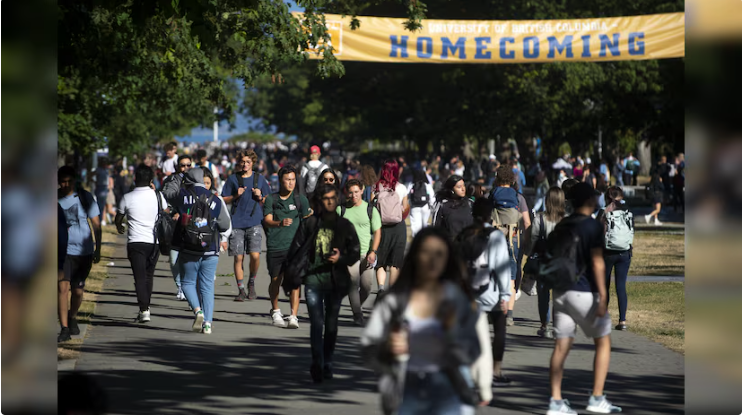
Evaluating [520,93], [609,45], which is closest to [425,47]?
[609,45]

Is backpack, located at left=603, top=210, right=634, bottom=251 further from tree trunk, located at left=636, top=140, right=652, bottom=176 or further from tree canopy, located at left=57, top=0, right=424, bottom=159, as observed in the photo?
tree trunk, located at left=636, top=140, right=652, bottom=176

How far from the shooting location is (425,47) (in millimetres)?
25109

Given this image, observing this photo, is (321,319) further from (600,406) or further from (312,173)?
(312,173)

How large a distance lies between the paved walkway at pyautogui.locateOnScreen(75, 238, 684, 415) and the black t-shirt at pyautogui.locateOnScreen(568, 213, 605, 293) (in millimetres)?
1031

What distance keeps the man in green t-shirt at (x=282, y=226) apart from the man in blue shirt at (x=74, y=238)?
1.91 m

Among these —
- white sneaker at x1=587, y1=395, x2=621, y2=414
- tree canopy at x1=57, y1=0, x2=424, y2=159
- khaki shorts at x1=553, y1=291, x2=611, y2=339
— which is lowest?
white sneaker at x1=587, y1=395, x2=621, y2=414

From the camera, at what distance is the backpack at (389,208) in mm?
13672

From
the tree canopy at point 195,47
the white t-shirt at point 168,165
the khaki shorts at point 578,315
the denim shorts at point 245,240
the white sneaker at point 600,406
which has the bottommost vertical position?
the white sneaker at point 600,406

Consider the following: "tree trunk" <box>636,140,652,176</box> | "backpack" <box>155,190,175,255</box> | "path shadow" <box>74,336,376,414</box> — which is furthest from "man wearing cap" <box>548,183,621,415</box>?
"tree trunk" <box>636,140,652,176</box>

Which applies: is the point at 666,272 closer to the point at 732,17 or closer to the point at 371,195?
the point at 371,195

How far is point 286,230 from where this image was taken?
41.0 feet

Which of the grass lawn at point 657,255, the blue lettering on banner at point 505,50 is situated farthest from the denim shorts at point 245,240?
the blue lettering on banner at point 505,50

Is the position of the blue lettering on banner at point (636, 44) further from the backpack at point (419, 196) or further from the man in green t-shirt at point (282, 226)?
the man in green t-shirt at point (282, 226)

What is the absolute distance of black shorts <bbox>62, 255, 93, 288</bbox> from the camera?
11.2 m
